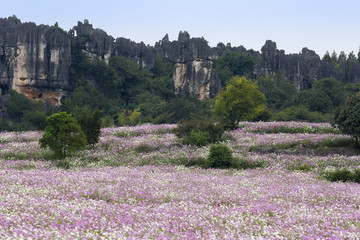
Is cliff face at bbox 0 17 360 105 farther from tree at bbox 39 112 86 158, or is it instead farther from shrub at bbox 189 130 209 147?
tree at bbox 39 112 86 158

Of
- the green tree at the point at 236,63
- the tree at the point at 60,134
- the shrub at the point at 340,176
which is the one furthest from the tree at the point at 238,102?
the green tree at the point at 236,63

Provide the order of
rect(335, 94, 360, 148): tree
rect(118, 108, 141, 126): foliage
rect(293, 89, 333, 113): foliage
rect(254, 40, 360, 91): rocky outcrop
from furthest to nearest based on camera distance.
A: rect(254, 40, 360, 91): rocky outcrop → rect(293, 89, 333, 113): foliage → rect(118, 108, 141, 126): foliage → rect(335, 94, 360, 148): tree

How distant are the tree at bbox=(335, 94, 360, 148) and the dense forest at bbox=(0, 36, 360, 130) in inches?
1473

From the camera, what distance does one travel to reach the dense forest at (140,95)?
265ft

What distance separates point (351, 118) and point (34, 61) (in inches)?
3533

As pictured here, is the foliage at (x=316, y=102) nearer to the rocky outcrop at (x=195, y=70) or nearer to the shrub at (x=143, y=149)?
the rocky outcrop at (x=195, y=70)

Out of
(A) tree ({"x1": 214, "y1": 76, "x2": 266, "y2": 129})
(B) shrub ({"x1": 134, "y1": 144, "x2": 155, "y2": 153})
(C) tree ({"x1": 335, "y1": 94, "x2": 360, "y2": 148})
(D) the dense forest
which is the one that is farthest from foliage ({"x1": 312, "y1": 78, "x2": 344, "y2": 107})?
(B) shrub ({"x1": 134, "y1": 144, "x2": 155, "y2": 153})

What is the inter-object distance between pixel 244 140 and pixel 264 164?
10017mm

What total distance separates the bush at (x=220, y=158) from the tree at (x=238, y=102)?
61.2 feet

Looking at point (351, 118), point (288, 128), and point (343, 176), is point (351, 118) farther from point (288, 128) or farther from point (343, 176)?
point (288, 128)

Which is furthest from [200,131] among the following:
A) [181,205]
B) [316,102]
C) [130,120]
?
[316,102]

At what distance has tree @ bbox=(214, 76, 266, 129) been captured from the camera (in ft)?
141

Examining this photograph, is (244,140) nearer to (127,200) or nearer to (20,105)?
(127,200)

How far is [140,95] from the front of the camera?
102688 millimetres
